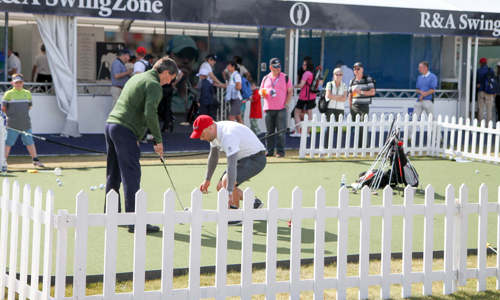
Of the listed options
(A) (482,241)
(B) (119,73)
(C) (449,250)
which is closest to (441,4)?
(B) (119,73)

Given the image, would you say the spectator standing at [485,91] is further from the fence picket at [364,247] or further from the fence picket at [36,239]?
the fence picket at [36,239]

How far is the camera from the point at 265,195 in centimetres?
1087

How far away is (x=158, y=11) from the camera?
1750cm

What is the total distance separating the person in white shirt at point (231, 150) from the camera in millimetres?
7848

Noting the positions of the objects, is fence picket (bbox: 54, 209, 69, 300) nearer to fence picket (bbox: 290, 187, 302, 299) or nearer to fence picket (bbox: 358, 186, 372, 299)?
fence picket (bbox: 290, 187, 302, 299)

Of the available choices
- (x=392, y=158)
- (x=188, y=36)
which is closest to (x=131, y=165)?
(x=392, y=158)

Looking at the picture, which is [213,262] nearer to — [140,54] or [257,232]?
[257,232]

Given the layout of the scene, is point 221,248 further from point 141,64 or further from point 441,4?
point 441,4

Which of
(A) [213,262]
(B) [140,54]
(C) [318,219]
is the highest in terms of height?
(B) [140,54]

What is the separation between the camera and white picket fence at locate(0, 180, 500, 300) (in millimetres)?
5289

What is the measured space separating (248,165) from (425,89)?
35.9 ft

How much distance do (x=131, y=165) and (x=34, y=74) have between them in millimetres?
12169

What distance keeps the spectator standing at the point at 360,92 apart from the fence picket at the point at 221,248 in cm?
1037

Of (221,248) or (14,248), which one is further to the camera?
(14,248)
